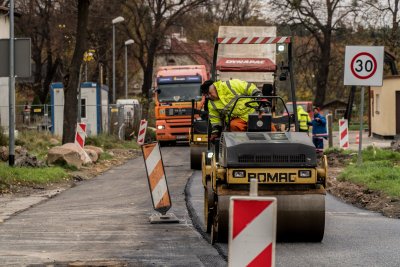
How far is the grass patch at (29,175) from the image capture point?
66.9ft

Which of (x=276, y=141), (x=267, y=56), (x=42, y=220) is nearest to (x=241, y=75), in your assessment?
(x=267, y=56)

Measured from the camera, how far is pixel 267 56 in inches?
1033

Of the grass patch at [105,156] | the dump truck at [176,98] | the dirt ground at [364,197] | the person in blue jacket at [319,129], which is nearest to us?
the dirt ground at [364,197]

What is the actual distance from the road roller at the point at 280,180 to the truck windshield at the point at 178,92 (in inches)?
1081

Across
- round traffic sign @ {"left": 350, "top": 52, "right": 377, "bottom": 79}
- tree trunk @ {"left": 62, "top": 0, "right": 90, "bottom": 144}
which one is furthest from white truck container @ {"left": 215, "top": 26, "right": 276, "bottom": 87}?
tree trunk @ {"left": 62, "top": 0, "right": 90, "bottom": 144}

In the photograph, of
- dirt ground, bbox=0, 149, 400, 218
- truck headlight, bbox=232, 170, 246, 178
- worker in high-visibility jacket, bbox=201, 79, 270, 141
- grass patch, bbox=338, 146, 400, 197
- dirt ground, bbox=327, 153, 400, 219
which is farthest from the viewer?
grass patch, bbox=338, 146, 400, 197

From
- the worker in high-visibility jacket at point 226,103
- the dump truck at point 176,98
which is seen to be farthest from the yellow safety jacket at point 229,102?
the dump truck at point 176,98

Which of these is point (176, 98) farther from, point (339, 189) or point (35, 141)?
point (339, 189)

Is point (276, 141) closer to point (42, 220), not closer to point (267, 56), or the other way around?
point (42, 220)

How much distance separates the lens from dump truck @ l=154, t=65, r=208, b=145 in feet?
128

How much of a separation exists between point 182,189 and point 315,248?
28.3ft

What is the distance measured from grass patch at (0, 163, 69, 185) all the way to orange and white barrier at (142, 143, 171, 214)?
6.66 m

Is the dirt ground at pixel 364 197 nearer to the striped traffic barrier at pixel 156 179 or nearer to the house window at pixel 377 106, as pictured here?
the striped traffic barrier at pixel 156 179

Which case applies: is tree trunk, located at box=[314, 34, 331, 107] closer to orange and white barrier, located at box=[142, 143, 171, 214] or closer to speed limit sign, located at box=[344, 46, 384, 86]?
speed limit sign, located at box=[344, 46, 384, 86]
